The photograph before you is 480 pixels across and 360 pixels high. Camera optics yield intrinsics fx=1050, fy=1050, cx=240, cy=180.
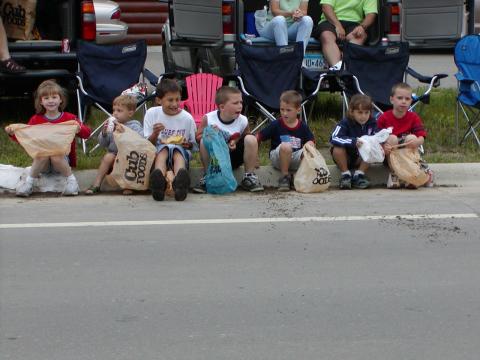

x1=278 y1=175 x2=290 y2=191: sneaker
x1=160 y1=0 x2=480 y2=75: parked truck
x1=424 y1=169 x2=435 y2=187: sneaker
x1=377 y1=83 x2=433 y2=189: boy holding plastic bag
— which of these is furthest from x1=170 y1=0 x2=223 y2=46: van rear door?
x1=424 y1=169 x2=435 y2=187: sneaker

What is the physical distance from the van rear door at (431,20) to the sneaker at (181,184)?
401 centimetres

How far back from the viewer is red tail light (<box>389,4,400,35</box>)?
11.2 meters

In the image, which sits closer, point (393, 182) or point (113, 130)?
point (113, 130)

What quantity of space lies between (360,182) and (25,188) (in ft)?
9.01

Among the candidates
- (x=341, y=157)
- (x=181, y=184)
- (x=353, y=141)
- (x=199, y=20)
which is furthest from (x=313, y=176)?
(x=199, y=20)

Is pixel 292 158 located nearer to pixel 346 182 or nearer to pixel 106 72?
pixel 346 182

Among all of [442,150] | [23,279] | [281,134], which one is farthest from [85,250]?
[442,150]

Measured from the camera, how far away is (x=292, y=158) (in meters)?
8.83

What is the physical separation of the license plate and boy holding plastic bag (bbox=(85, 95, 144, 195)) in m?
2.72

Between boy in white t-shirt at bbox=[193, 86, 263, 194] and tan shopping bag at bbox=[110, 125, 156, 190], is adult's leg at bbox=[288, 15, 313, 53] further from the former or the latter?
tan shopping bag at bbox=[110, 125, 156, 190]

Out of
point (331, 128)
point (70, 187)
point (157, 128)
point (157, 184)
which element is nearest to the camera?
point (157, 184)

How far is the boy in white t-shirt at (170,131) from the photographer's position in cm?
844

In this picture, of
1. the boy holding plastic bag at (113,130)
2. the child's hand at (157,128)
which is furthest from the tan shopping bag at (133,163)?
the child's hand at (157,128)

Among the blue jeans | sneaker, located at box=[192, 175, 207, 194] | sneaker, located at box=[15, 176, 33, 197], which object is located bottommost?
sneaker, located at box=[192, 175, 207, 194]
